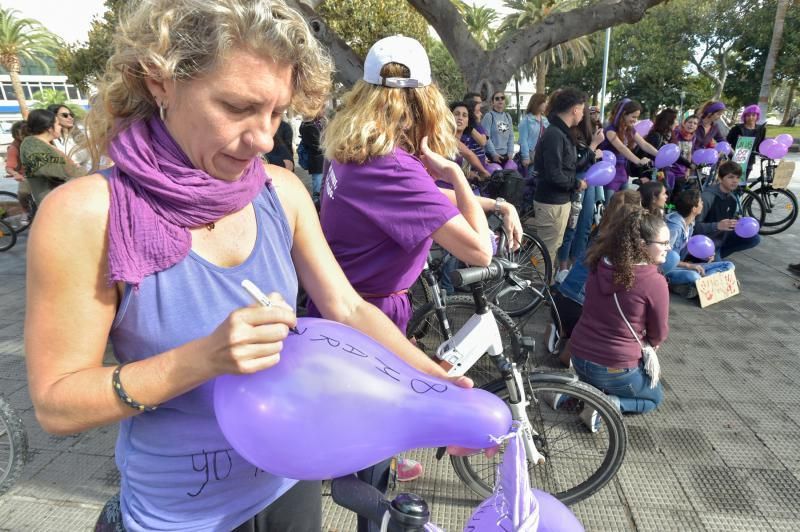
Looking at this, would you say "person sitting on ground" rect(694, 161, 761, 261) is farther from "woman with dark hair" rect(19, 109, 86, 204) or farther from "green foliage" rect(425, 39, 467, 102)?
"green foliage" rect(425, 39, 467, 102)

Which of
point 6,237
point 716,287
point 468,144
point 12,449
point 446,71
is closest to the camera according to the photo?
point 12,449

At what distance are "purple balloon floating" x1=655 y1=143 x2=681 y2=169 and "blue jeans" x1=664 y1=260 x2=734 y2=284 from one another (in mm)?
1870

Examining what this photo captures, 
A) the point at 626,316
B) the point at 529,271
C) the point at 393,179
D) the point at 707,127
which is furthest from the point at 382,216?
the point at 707,127

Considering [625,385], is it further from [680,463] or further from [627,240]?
[627,240]

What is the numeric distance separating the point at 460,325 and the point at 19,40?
44931mm

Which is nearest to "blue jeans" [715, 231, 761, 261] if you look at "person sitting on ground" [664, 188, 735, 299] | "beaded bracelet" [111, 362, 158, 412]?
"person sitting on ground" [664, 188, 735, 299]

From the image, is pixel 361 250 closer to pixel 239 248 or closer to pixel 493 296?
pixel 239 248

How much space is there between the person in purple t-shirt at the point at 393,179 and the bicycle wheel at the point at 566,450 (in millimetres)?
762

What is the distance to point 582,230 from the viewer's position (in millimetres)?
5629

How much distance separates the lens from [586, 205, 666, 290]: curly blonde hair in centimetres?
286

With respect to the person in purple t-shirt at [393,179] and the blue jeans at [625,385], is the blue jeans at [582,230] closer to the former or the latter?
the blue jeans at [625,385]

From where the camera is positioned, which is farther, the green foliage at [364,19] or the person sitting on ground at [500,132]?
the green foliage at [364,19]

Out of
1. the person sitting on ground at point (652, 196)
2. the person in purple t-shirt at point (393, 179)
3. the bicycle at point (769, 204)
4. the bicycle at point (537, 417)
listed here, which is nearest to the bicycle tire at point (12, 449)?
the person in purple t-shirt at point (393, 179)

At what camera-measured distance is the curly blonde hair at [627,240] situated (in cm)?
286
